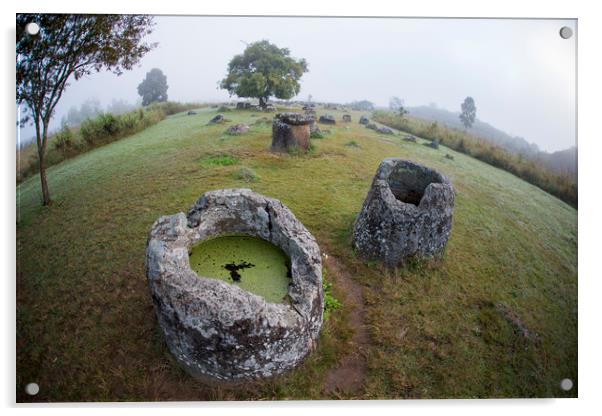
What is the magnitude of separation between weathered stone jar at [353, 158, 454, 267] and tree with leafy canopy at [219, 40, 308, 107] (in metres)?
1.93

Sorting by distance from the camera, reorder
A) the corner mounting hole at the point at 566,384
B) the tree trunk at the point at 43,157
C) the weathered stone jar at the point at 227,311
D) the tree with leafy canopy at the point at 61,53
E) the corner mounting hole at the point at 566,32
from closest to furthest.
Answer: the weathered stone jar at the point at 227,311, the corner mounting hole at the point at 566,384, the tree with leafy canopy at the point at 61,53, the corner mounting hole at the point at 566,32, the tree trunk at the point at 43,157

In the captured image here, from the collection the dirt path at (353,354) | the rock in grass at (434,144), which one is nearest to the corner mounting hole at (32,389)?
the dirt path at (353,354)

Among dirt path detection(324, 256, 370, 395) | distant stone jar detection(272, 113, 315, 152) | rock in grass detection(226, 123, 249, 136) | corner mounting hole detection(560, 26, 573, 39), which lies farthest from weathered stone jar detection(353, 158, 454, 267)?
rock in grass detection(226, 123, 249, 136)

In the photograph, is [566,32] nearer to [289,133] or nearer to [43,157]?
[289,133]

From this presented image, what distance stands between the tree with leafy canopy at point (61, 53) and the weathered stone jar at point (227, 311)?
7.73ft

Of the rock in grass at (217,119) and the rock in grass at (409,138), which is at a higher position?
the rock in grass at (217,119)

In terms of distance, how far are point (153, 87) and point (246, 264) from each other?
2.87 m

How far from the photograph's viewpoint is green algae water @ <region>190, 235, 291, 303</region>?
346cm

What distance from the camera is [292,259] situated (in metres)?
3.59

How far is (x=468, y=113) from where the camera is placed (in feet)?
16.2

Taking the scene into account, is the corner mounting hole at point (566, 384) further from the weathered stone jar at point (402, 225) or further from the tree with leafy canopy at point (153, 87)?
the tree with leafy canopy at point (153, 87)

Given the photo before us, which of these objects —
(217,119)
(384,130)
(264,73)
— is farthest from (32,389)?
(384,130)

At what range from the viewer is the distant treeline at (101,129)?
4.77 m

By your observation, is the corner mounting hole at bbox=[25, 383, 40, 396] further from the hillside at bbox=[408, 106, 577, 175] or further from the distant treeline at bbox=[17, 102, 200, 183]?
the hillside at bbox=[408, 106, 577, 175]
